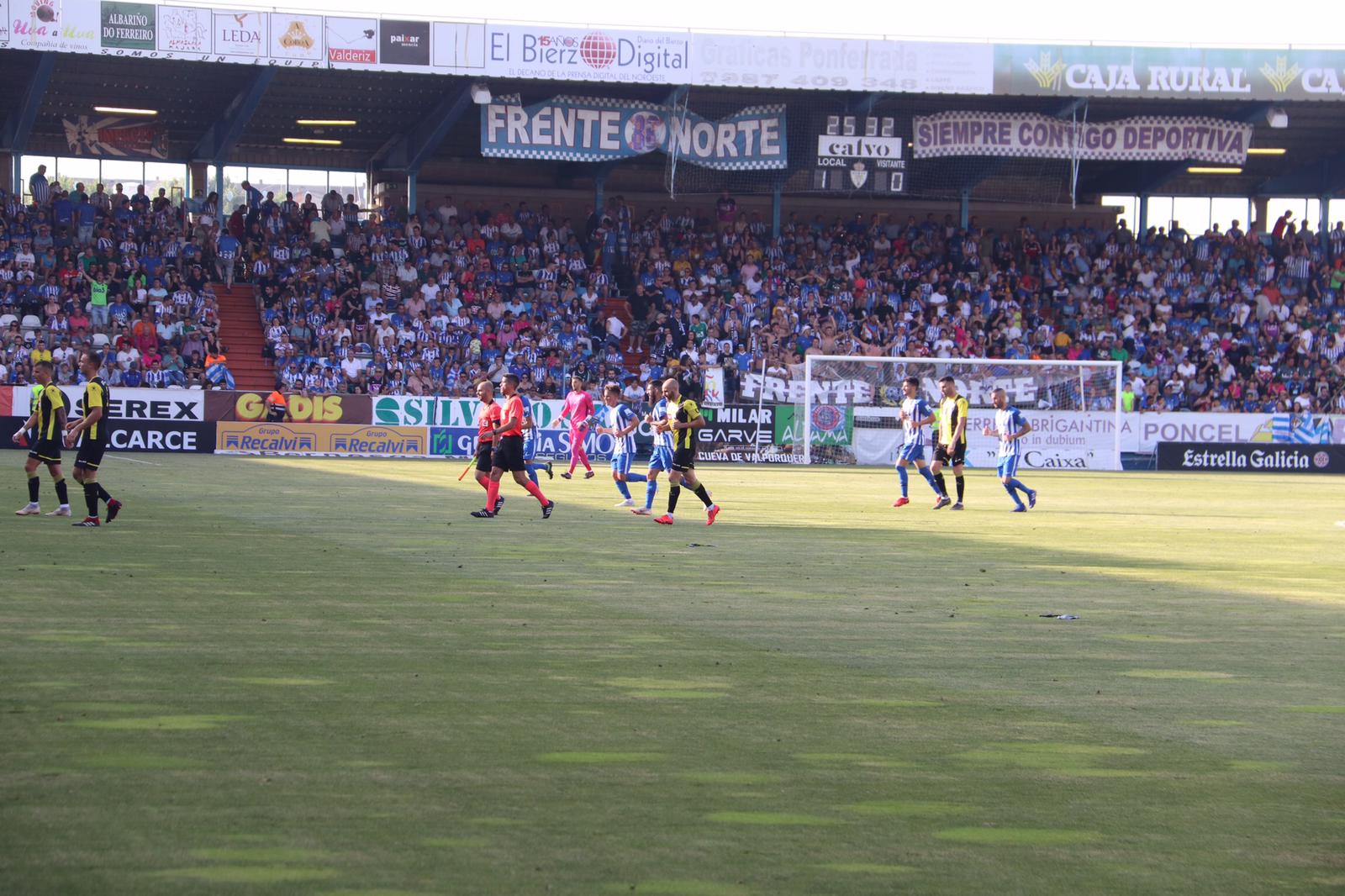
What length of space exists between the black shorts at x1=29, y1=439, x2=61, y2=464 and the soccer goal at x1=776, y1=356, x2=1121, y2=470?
23139mm

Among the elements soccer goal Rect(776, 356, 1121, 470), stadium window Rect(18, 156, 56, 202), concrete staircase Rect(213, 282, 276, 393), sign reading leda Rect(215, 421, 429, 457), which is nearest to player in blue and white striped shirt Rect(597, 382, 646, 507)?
sign reading leda Rect(215, 421, 429, 457)

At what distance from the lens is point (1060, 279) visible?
152 ft

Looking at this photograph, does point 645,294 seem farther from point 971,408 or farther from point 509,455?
point 509,455

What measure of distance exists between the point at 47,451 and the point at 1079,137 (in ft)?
109

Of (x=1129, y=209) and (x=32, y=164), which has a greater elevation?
(x=32, y=164)

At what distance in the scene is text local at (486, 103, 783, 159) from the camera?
132ft

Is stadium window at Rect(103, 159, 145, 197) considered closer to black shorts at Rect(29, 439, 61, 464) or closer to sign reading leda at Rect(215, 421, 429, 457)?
sign reading leda at Rect(215, 421, 429, 457)

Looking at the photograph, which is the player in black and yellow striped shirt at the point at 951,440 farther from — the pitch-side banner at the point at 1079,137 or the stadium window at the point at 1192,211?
the stadium window at the point at 1192,211

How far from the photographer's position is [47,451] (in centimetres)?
1705

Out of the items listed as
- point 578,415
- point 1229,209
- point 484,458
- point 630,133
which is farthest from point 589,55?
point 1229,209

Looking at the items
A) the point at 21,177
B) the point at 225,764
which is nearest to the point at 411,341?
the point at 21,177

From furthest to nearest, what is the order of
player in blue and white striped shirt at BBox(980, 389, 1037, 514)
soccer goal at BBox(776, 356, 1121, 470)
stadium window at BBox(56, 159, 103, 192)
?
1. stadium window at BBox(56, 159, 103, 192)
2. soccer goal at BBox(776, 356, 1121, 470)
3. player in blue and white striped shirt at BBox(980, 389, 1037, 514)

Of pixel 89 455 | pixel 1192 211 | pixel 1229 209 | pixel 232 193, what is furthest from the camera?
pixel 232 193

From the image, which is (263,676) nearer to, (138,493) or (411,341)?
(138,493)
